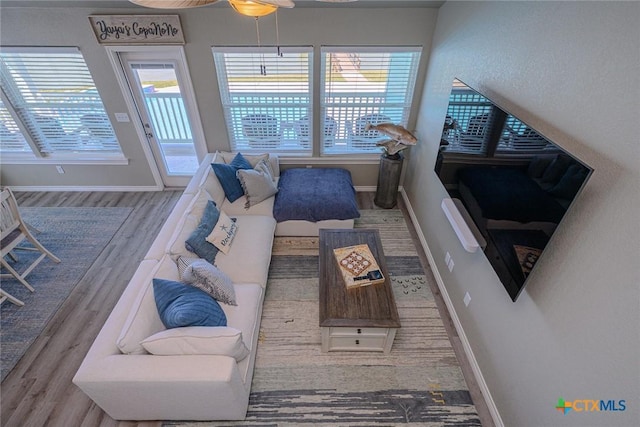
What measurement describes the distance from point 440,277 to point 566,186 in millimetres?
1781

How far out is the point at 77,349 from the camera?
2.41m

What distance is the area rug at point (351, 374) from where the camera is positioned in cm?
203

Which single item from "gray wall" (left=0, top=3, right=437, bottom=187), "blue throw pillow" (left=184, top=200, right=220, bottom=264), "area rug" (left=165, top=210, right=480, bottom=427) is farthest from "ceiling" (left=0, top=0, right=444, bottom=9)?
"area rug" (left=165, top=210, right=480, bottom=427)

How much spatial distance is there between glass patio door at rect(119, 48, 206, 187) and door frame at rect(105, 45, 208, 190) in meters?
0.01

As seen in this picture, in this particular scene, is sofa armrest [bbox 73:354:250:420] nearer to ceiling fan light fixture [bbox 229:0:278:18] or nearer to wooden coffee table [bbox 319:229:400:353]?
wooden coffee table [bbox 319:229:400:353]

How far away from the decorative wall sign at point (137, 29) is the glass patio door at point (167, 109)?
17cm

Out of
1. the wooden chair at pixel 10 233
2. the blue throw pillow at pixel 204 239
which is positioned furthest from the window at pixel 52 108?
the blue throw pillow at pixel 204 239

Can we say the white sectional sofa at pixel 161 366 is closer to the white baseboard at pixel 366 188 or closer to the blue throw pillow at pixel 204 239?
the blue throw pillow at pixel 204 239

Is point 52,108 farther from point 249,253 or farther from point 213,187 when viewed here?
point 249,253

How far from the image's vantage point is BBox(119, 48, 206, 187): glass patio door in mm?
3465

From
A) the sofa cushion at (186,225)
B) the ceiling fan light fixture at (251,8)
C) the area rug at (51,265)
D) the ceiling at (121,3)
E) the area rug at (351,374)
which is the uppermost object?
the ceiling at (121,3)

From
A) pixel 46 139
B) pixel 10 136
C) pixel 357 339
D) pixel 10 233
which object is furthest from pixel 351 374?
pixel 10 136

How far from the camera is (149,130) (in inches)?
154

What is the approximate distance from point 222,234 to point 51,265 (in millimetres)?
2035
